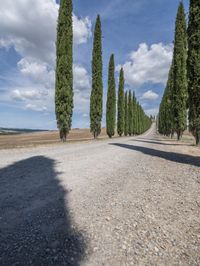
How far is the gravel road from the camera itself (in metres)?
3.16

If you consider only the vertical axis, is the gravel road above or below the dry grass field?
above

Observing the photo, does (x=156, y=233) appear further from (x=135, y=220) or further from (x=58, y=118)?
(x=58, y=118)

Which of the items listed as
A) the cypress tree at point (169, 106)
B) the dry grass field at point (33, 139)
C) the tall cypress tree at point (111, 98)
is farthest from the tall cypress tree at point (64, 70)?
the tall cypress tree at point (111, 98)

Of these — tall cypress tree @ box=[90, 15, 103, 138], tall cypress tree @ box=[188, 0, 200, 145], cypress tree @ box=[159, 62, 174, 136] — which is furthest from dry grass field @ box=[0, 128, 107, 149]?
cypress tree @ box=[159, 62, 174, 136]

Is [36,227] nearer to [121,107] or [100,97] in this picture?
[100,97]

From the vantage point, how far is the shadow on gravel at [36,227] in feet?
10.1

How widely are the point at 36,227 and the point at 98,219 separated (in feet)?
3.31

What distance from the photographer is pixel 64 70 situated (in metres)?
24.1

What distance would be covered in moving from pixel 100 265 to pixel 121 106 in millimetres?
49889

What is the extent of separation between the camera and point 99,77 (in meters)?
33.2

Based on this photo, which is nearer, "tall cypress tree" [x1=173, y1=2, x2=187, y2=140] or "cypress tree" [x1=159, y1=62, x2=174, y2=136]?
"tall cypress tree" [x1=173, y1=2, x2=187, y2=140]

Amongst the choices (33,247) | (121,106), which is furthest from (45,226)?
(121,106)

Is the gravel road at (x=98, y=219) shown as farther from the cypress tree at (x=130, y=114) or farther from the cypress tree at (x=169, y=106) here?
the cypress tree at (x=130, y=114)

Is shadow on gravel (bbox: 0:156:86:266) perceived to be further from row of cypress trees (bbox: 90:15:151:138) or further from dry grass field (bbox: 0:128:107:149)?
row of cypress trees (bbox: 90:15:151:138)
